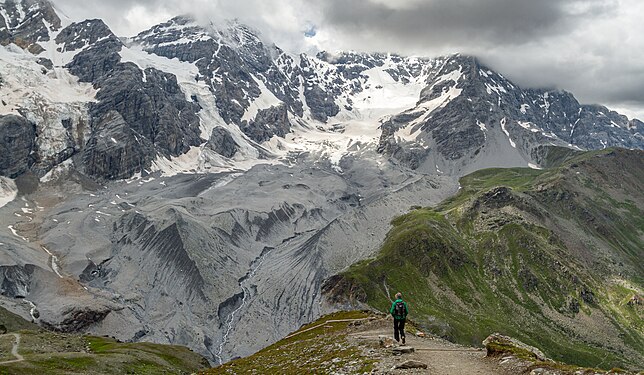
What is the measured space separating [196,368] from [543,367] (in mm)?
89388

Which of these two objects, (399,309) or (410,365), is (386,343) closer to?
(399,309)

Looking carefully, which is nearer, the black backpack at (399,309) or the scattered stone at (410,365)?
the scattered stone at (410,365)

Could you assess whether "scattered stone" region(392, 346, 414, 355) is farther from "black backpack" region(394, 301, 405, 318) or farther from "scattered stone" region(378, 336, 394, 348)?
"scattered stone" region(378, 336, 394, 348)

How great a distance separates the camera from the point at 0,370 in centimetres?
5481

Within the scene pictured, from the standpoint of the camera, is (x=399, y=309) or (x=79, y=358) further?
(x=79, y=358)

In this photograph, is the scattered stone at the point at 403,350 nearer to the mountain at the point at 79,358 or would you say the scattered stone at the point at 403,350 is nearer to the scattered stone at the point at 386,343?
the scattered stone at the point at 386,343

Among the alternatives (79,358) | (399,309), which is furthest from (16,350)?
(399,309)

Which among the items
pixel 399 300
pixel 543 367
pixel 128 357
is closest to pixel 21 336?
pixel 128 357

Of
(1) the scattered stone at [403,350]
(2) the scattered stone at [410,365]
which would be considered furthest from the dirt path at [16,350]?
(2) the scattered stone at [410,365]

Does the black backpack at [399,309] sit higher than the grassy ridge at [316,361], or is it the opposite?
the black backpack at [399,309]

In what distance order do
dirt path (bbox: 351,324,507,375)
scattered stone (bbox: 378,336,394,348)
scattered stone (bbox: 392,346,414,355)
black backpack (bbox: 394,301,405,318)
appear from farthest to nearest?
scattered stone (bbox: 378,336,394,348), black backpack (bbox: 394,301,405,318), scattered stone (bbox: 392,346,414,355), dirt path (bbox: 351,324,507,375)

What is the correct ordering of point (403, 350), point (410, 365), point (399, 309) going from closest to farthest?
point (410, 365)
point (403, 350)
point (399, 309)

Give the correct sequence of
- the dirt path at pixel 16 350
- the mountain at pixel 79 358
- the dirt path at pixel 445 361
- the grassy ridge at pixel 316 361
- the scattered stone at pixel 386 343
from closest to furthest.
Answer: the dirt path at pixel 445 361 < the grassy ridge at pixel 316 361 < the scattered stone at pixel 386 343 < the mountain at pixel 79 358 < the dirt path at pixel 16 350

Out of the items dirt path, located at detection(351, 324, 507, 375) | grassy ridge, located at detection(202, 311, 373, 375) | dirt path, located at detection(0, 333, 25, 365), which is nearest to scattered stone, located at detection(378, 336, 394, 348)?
dirt path, located at detection(351, 324, 507, 375)
